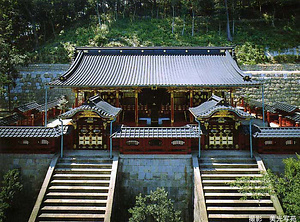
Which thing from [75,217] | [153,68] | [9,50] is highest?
[9,50]

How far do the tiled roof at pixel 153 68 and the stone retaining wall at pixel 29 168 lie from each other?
17.3ft

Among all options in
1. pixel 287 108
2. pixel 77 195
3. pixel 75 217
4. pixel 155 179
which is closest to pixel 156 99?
pixel 155 179

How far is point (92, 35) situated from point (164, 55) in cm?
Result: 2404

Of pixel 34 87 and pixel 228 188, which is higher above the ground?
pixel 34 87

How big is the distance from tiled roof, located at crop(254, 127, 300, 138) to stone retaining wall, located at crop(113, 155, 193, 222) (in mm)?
4097

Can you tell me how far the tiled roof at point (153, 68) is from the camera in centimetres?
1452

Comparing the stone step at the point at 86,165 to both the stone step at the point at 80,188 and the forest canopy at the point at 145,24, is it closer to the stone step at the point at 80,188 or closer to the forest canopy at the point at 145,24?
the stone step at the point at 80,188

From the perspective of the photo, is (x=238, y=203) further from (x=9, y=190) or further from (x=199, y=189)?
(x=9, y=190)

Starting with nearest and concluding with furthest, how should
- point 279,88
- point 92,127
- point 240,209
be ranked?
point 240,209, point 92,127, point 279,88

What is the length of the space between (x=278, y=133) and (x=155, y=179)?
6984 millimetres

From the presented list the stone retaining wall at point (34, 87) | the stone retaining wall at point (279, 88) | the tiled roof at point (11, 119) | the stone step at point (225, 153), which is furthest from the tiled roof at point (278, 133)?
the stone retaining wall at point (34, 87)

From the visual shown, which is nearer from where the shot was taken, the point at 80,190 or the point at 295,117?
the point at 80,190

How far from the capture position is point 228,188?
946 centimetres

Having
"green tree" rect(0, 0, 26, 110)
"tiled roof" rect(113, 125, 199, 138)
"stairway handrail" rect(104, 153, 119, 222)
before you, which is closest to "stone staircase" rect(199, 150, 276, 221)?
"tiled roof" rect(113, 125, 199, 138)
